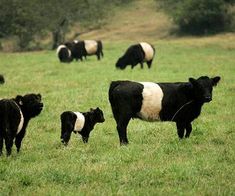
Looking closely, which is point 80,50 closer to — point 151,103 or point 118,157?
point 151,103

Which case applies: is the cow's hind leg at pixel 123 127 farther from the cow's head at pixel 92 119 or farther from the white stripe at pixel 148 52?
the white stripe at pixel 148 52

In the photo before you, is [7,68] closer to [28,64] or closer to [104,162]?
[28,64]

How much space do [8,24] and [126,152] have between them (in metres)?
38.9

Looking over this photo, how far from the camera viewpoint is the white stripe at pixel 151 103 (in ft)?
35.6

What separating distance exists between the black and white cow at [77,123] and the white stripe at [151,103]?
1411 millimetres

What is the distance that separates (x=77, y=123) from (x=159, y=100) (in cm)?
192

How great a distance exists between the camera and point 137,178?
26.6 feet

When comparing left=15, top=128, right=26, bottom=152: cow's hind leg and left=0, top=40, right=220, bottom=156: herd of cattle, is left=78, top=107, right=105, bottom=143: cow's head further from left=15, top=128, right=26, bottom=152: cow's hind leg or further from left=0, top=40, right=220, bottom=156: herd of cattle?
left=15, top=128, right=26, bottom=152: cow's hind leg

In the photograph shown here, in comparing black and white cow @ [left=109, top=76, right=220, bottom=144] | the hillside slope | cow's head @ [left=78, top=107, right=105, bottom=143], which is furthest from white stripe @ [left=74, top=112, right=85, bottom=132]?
the hillside slope

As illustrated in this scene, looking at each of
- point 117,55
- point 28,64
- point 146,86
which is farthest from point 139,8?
point 146,86

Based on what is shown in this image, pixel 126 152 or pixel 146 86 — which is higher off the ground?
pixel 146 86

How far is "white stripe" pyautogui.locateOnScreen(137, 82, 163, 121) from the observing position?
1084 centimetres

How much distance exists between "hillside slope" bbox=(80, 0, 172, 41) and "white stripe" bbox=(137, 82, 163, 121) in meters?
38.7

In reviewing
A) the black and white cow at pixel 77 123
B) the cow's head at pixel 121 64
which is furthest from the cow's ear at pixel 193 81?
the cow's head at pixel 121 64
